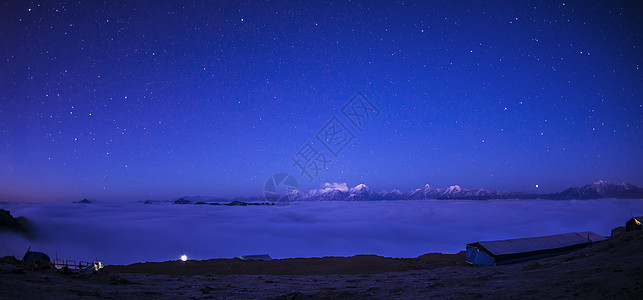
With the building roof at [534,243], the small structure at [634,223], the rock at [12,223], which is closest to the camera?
the building roof at [534,243]

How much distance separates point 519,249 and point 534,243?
3020 mm

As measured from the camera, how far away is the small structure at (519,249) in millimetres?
26491

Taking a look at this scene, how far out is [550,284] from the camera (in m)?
12.1

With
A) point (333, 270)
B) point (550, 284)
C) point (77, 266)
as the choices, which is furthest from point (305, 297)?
point (77, 266)

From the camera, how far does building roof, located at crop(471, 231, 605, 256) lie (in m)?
27.2

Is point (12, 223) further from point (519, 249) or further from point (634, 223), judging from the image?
point (634, 223)

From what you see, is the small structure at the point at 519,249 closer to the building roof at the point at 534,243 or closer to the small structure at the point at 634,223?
the building roof at the point at 534,243

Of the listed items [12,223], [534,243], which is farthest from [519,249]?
[12,223]

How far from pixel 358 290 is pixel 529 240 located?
948 inches

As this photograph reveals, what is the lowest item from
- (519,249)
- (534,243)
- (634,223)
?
(519,249)

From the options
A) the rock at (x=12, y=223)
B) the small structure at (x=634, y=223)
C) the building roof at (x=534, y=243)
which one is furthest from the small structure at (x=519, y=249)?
the rock at (x=12, y=223)

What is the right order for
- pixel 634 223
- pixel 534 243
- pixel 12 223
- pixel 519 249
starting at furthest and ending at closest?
pixel 12 223 → pixel 634 223 → pixel 534 243 → pixel 519 249

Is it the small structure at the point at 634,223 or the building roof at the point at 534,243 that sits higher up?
the small structure at the point at 634,223

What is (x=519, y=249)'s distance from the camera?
27.8 metres
